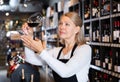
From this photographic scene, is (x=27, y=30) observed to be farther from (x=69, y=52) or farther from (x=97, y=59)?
(x=97, y=59)

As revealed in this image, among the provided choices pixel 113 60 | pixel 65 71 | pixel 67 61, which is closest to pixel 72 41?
pixel 67 61

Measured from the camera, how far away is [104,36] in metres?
5.24

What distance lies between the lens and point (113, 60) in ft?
15.8

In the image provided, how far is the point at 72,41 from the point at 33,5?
1243cm

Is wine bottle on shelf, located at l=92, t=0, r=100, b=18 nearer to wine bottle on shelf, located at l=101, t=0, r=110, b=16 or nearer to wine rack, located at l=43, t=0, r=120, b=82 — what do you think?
wine rack, located at l=43, t=0, r=120, b=82

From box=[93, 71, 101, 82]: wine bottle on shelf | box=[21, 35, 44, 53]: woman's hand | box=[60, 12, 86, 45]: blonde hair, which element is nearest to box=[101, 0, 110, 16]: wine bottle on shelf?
box=[93, 71, 101, 82]: wine bottle on shelf

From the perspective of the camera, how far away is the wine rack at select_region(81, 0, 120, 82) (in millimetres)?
4770

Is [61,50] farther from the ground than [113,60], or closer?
farther from the ground

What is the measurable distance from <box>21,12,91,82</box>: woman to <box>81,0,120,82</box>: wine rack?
2661 mm

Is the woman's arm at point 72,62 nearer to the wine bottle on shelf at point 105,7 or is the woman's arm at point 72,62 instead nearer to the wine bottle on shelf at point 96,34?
the wine bottle on shelf at point 105,7

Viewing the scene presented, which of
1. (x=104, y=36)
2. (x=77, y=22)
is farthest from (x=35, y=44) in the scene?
(x=104, y=36)

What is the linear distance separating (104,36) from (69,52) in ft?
10.9

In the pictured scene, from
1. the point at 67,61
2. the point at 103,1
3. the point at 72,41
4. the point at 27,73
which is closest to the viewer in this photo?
the point at 67,61

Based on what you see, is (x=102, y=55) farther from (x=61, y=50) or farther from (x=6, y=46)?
(x=6, y=46)
